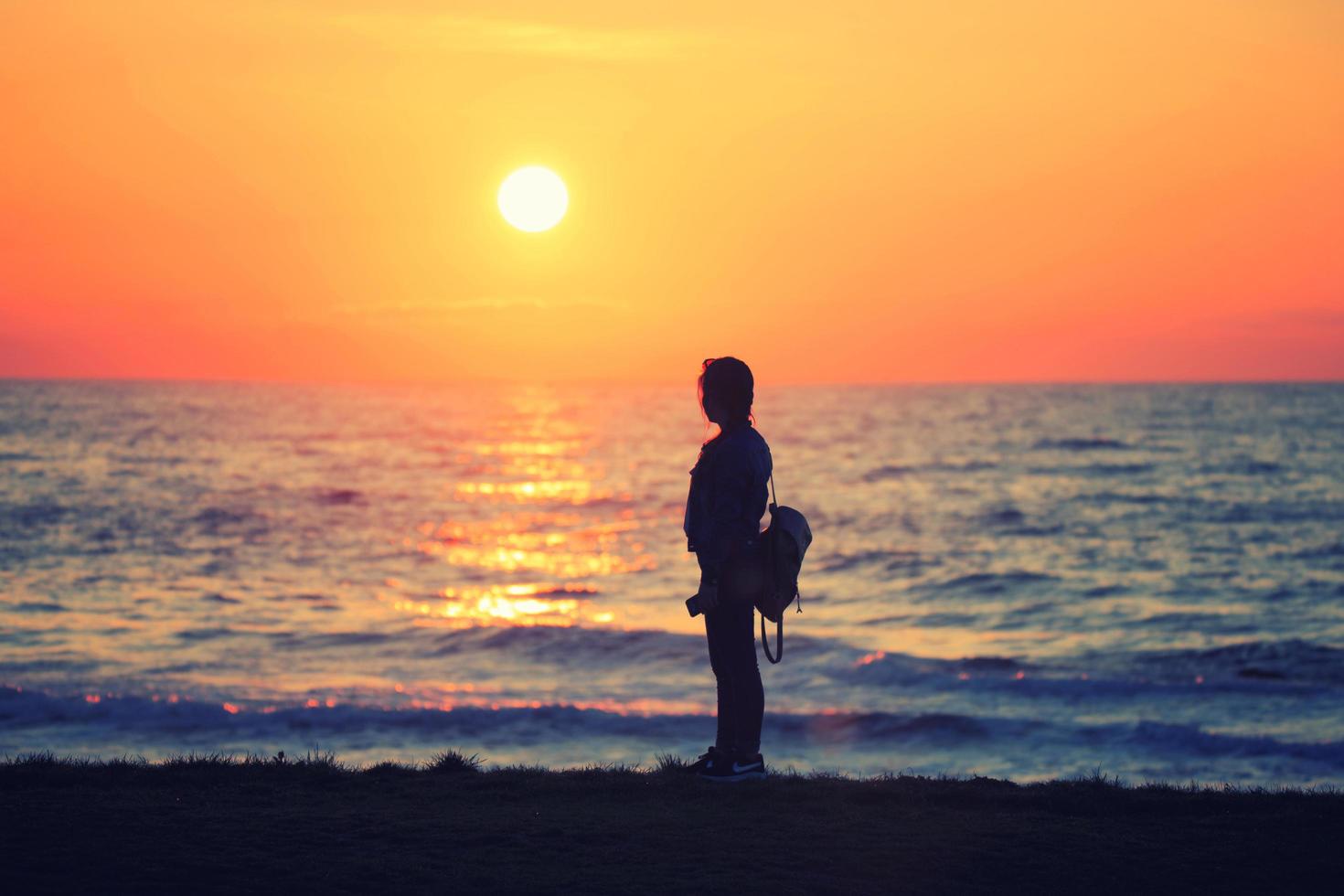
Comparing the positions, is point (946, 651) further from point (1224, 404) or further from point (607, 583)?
point (1224, 404)

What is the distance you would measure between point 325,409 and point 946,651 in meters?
98.4

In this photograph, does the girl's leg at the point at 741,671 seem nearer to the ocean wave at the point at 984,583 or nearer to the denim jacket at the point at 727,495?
the denim jacket at the point at 727,495

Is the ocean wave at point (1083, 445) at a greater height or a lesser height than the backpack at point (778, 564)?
greater

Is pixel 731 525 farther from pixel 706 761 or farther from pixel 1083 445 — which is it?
pixel 1083 445

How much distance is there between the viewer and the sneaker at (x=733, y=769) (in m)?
6.18

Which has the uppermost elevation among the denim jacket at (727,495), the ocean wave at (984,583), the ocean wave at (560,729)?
the ocean wave at (984,583)

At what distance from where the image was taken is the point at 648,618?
20.4 meters

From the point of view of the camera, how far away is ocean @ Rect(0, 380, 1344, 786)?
12906 millimetres

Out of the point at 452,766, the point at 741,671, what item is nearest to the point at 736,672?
the point at 741,671

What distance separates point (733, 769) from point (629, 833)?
1.19 meters

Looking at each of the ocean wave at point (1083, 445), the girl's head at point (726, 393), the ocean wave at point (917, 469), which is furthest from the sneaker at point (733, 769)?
the ocean wave at point (1083, 445)

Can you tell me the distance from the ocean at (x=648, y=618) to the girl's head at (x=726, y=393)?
6523mm

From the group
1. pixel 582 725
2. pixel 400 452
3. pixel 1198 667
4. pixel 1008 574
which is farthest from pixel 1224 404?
pixel 582 725

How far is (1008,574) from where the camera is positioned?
83.5ft
